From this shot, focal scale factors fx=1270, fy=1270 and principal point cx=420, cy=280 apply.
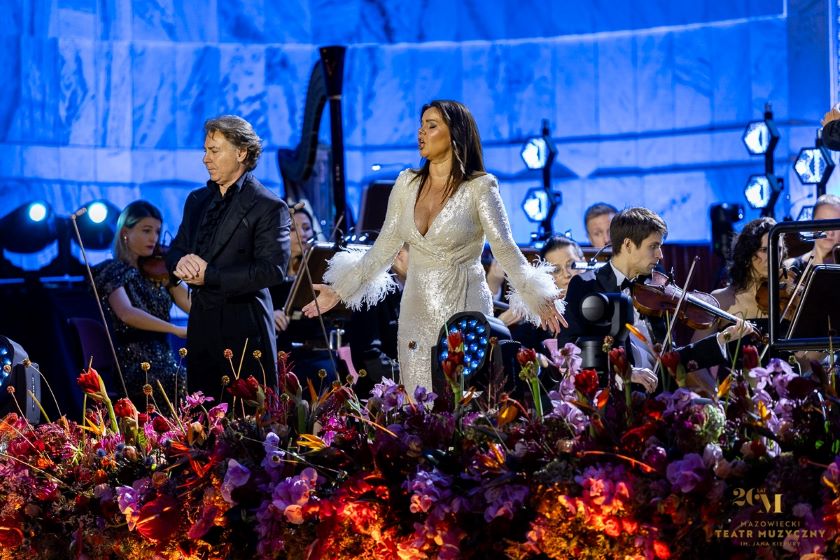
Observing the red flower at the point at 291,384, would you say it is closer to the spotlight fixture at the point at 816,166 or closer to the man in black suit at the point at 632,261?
the man in black suit at the point at 632,261

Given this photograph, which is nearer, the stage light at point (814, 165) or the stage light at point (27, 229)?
the stage light at point (27, 229)

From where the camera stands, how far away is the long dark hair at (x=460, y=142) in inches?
159

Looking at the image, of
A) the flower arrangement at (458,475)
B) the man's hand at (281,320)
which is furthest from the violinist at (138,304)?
the flower arrangement at (458,475)

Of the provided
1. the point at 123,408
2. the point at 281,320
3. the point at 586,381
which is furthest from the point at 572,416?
the point at 281,320

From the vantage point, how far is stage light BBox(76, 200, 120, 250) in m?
9.04

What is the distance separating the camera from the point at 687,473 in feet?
6.62

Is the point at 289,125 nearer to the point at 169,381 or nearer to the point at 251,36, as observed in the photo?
the point at 251,36

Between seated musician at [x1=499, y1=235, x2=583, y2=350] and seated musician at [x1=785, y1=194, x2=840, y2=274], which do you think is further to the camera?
seated musician at [x1=499, y1=235, x2=583, y2=350]

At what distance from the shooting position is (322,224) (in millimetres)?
9297

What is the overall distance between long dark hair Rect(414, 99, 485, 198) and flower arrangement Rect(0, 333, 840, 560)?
4.96ft

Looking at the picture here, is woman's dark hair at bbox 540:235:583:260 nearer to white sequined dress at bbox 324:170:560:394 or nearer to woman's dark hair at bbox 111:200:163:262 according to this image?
white sequined dress at bbox 324:170:560:394

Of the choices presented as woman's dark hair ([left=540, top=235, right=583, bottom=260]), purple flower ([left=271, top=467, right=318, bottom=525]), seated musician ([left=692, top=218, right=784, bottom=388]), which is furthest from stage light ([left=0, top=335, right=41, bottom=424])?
seated musician ([left=692, top=218, right=784, bottom=388])

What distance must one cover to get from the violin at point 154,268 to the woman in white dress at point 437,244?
190cm

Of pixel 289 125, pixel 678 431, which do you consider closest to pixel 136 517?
pixel 678 431
